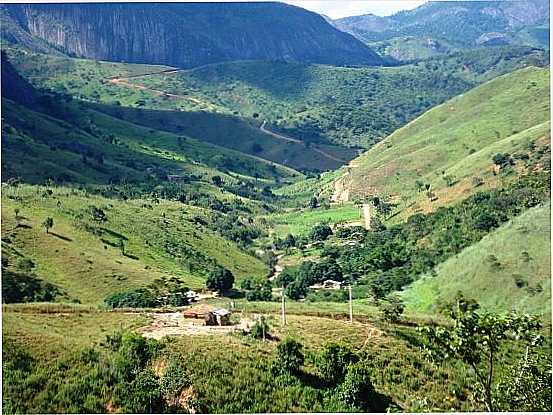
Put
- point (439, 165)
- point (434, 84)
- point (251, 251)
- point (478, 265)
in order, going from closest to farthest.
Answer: point (478, 265)
point (251, 251)
point (439, 165)
point (434, 84)

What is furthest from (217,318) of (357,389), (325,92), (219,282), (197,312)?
(325,92)

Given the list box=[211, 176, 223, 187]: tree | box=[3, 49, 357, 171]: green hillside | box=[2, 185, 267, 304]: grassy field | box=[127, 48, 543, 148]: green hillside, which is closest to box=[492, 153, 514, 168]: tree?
box=[2, 185, 267, 304]: grassy field

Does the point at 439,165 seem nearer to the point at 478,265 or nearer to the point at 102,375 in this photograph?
the point at 478,265

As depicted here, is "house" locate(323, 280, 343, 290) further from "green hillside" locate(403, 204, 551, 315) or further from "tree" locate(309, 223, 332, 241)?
"tree" locate(309, 223, 332, 241)

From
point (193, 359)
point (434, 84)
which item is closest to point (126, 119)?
point (434, 84)

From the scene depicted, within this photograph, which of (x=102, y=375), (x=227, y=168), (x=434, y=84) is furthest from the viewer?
(x=434, y=84)

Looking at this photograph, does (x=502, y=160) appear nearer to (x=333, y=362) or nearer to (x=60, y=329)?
(x=333, y=362)
